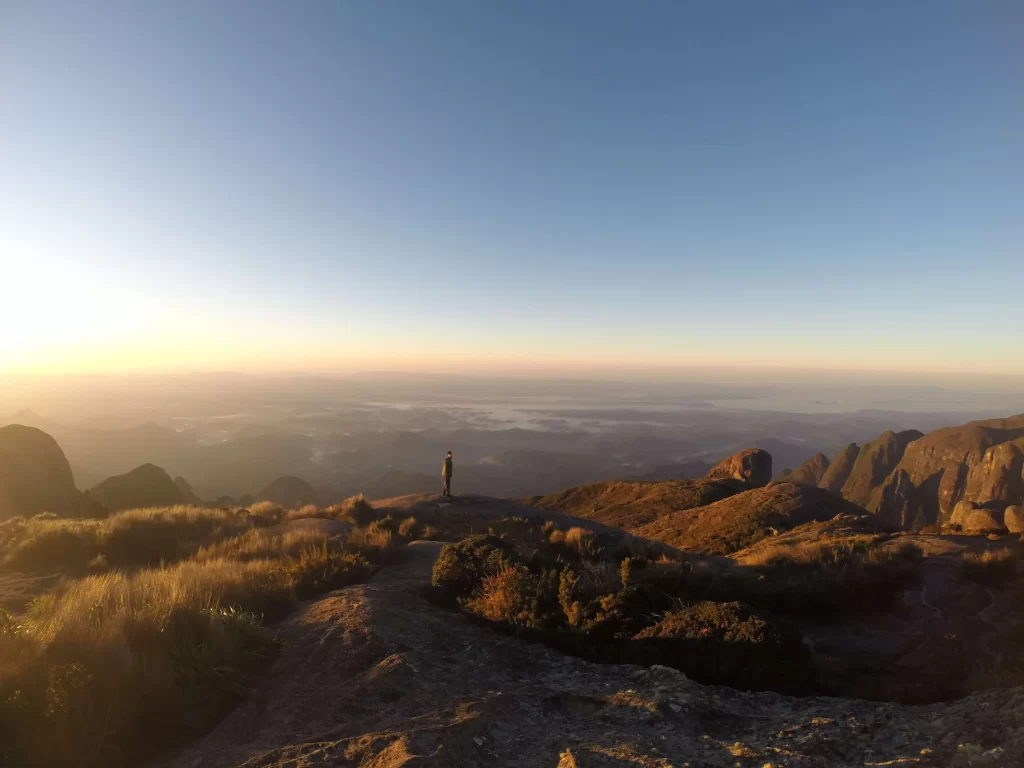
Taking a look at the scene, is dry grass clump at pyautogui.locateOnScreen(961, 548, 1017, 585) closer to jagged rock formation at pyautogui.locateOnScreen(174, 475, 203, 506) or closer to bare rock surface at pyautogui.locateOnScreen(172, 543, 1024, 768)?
bare rock surface at pyautogui.locateOnScreen(172, 543, 1024, 768)

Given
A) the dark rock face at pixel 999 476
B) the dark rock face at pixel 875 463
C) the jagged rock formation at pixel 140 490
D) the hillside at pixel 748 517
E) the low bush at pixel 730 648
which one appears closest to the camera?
the low bush at pixel 730 648

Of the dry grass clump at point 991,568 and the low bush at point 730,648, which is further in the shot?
the dry grass clump at point 991,568

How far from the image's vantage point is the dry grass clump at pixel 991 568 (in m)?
8.46

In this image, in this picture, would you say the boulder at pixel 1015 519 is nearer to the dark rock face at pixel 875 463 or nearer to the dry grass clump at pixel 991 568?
the dry grass clump at pixel 991 568

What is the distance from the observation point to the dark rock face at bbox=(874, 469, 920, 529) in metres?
96.6

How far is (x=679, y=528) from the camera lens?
29094mm

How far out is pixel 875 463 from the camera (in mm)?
116625

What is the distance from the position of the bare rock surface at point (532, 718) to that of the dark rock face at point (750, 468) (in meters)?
42.5

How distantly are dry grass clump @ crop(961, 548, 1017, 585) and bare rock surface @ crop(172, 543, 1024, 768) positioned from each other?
16.4ft

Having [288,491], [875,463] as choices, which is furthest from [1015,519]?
[875,463]

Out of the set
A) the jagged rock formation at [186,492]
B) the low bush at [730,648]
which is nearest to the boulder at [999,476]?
the low bush at [730,648]

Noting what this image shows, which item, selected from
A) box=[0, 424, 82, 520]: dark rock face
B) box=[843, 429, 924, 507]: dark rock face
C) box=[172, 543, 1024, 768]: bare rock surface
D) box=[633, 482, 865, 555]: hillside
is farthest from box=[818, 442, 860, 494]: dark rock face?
box=[0, 424, 82, 520]: dark rock face

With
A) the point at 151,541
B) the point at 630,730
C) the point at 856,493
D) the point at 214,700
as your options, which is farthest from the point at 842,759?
the point at 856,493

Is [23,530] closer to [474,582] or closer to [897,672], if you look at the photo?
[474,582]
